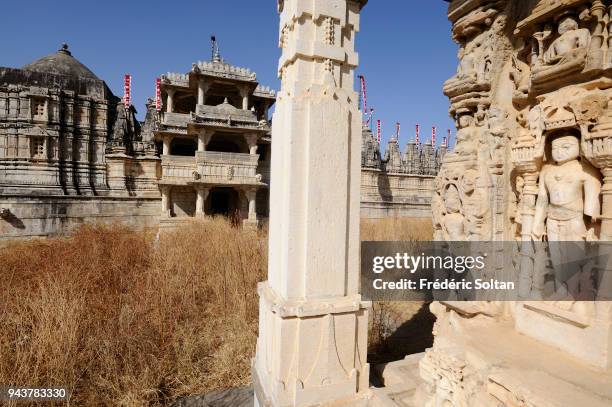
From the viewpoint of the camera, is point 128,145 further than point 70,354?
Yes

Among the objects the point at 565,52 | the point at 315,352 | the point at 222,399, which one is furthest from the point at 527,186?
the point at 222,399

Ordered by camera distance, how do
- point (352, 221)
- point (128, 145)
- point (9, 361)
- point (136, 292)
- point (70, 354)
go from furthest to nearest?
1. point (128, 145)
2. point (136, 292)
3. point (70, 354)
4. point (9, 361)
5. point (352, 221)

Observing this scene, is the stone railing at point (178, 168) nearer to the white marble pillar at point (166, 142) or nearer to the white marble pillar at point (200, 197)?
the white marble pillar at point (200, 197)

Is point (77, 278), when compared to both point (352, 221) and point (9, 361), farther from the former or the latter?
point (352, 221)

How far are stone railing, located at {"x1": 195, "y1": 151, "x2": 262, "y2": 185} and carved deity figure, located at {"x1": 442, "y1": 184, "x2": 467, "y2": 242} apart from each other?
11.9 metres

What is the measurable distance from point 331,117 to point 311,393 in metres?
2.39

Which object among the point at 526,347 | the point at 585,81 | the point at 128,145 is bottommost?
the point at 526,347

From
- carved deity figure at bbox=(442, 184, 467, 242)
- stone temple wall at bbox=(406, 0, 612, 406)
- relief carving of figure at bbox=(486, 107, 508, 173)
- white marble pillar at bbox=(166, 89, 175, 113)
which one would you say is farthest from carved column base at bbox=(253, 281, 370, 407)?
white marble pillar at bbox=(166, 89, 175, 113)

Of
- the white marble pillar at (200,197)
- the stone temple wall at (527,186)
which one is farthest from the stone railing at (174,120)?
the stone temple wall at (527,186)

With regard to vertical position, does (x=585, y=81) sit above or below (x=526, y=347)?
above

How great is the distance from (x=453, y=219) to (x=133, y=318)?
16.5 feet

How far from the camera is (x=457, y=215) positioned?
3701 millimetres

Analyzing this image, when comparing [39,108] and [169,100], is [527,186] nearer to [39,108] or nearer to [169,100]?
[169,100]

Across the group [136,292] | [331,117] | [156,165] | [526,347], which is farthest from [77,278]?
[156,165]
